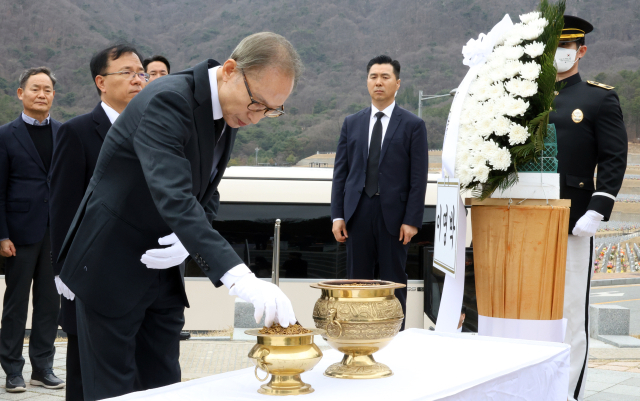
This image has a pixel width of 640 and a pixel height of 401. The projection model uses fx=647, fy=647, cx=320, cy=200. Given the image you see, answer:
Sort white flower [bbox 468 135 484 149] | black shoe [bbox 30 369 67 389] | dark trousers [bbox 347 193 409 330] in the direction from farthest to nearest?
dark trousers [bbox 347 193 409 330] → black shoe [bbox 30 369 67 389] → white flower [bbox 468 135 484 149]

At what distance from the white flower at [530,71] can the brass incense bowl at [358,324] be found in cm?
157

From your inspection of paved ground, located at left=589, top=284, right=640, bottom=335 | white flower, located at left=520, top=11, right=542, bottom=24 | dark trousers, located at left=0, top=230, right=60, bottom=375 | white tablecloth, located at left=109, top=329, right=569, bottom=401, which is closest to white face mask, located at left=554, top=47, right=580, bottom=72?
white flower, located at left=520, top=11, right=542, bottom=24

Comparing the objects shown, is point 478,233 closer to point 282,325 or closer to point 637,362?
point 282,325

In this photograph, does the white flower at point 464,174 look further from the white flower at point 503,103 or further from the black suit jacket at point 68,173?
the black suit jacket at point 68,173

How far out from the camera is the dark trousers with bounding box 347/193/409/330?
4766mm

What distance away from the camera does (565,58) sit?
3.76 m

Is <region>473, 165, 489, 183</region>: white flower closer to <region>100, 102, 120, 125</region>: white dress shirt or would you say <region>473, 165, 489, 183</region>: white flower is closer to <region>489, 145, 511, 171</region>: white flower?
<region>489, 145, 511, 171</region>: white flower

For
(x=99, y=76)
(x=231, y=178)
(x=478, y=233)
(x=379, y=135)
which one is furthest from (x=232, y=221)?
(x=478, y=233)

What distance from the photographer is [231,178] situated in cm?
683

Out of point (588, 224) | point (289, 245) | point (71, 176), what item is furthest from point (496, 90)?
point (289, 245)

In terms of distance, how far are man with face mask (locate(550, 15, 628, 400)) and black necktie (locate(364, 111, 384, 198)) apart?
1485 millimetres

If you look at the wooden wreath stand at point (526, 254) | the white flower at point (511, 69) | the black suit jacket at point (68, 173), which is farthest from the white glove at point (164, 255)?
the white flower at point (511, 69)

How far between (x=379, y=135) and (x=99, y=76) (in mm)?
2228

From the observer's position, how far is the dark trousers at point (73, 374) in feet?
9.96
